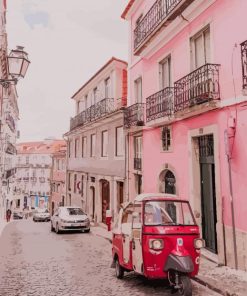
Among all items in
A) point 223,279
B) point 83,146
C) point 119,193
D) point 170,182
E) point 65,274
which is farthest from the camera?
point 83,146

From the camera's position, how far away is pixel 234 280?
279 inches

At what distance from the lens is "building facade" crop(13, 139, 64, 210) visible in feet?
232

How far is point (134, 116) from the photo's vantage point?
14367mm

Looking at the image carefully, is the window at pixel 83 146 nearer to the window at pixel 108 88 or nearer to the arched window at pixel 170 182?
the window at pixel 108 88

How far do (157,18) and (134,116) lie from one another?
4.23m

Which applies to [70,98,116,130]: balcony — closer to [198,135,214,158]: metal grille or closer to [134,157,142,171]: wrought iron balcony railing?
[134,157,142,171]: wrought iron balcony railing

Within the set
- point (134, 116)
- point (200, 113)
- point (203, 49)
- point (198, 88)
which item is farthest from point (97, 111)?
point (198, 88)

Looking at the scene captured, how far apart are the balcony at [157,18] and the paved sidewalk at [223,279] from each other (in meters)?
7.78

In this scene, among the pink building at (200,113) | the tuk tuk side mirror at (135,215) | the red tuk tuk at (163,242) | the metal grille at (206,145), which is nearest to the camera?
the red tuk tuk at (163,242)

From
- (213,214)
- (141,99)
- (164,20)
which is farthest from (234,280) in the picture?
(141,99)

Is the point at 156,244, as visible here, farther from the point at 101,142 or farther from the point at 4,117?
the point at 4,117

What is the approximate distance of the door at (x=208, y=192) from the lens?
9648 millimetres

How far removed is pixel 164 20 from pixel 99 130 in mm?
10414

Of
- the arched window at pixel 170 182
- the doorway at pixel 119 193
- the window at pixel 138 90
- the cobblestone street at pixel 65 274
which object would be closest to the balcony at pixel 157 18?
the window at pixel 138 90
